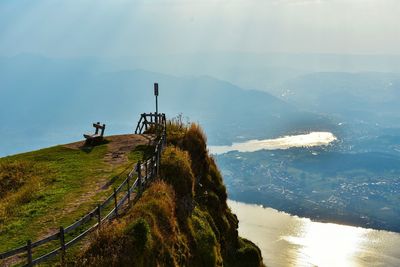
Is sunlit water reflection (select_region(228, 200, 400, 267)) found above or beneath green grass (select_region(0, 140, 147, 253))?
beneath

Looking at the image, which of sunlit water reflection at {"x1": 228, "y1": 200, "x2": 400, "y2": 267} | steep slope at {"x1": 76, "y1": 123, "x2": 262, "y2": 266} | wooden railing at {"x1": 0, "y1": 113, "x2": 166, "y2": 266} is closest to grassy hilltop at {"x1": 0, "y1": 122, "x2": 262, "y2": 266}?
steep slope at {"x1": 76, "y1": 123, "x2": 262, "y2": 266}

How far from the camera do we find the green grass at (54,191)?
18984mm

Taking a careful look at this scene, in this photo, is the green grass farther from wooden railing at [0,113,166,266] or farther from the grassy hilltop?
wooden railing at [0,113,166,266]

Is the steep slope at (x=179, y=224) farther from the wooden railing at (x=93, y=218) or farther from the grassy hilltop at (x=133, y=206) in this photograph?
the wooden railing at (x=93, y=218)

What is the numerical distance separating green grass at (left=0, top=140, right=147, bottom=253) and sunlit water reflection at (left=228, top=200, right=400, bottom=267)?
84243mm

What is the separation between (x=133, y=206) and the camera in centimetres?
1875

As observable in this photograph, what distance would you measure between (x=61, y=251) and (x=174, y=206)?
6.98 meters

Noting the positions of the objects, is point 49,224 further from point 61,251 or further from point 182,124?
point 182,124

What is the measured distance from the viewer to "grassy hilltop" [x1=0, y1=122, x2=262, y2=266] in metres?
15.8

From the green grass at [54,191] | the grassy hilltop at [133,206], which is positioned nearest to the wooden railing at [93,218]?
the grassy hilltop at [133,206]

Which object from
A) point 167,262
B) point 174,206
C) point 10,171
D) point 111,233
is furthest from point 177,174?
point 10,171

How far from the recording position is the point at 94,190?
75.8 feet

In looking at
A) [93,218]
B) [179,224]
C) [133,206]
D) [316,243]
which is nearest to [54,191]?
[93,218]

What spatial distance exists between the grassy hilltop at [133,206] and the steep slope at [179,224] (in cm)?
4
